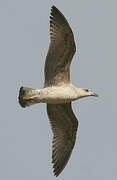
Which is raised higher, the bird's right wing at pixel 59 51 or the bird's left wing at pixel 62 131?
the bird's right wing at pixel 59 51

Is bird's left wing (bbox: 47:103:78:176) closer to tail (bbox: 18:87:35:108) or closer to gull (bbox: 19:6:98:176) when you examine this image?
gull (bbox: 19:6:98:176)

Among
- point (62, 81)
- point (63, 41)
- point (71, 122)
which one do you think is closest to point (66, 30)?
point (63, 41)

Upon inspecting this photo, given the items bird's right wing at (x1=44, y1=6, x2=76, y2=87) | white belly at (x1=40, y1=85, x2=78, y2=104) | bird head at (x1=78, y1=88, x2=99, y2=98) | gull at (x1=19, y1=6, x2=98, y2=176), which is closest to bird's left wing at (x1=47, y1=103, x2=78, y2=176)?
gull at (x1=19, y1=6, x2=98, y2=176)

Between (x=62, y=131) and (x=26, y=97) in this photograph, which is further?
(x=62, y=131)

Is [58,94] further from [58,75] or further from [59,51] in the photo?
[59,51]

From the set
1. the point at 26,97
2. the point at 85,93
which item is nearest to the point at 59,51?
the point at 85,93

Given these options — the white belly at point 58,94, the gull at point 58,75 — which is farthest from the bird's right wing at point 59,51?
the white belly at point 58,94

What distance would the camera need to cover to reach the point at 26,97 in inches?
608

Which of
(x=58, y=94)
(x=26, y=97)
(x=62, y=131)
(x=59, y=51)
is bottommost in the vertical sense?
(x=62, y=131)

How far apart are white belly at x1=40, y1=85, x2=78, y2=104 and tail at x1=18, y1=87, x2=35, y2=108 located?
31 cm

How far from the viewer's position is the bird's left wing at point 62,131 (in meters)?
16.1

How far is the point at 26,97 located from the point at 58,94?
2.69ft

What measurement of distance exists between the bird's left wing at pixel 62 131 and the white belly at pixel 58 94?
80 cm

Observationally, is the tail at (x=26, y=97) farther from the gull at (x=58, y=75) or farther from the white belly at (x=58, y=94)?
the white belly at (x=58, y=94)
